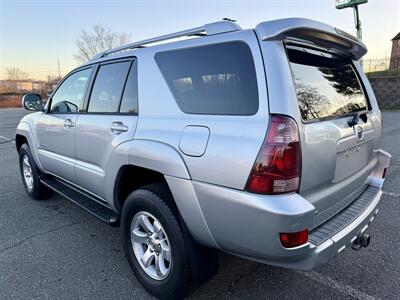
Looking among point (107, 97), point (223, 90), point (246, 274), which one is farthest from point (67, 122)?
point (246, 274)

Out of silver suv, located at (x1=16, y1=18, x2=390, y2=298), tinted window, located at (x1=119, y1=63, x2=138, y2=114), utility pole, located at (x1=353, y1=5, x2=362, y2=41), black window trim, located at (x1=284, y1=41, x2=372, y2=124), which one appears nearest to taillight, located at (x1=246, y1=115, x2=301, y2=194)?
silver suv, located at (x1=16, y1=18, x2=390, y2=298)

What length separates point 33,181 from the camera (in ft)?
14.6

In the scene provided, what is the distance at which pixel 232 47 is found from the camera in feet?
6.45

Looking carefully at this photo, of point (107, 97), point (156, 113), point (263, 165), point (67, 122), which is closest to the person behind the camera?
point (263, 165)

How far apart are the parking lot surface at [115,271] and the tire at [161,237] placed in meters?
0.17

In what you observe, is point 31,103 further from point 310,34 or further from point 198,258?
point 310,34

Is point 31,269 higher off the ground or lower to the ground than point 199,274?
lower

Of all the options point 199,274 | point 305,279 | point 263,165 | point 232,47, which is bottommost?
point 305,279

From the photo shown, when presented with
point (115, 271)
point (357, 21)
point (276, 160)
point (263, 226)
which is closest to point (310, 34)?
point (276, 160)

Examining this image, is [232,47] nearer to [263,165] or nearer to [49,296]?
[263,165]

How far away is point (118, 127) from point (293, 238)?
166cm

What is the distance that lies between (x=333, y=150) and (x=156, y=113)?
1274 mm

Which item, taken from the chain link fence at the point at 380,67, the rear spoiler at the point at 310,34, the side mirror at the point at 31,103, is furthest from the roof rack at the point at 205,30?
the chain link fence at the point at 380,67

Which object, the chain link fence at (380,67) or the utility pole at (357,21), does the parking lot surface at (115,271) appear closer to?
the chain link fence at (380,67)
